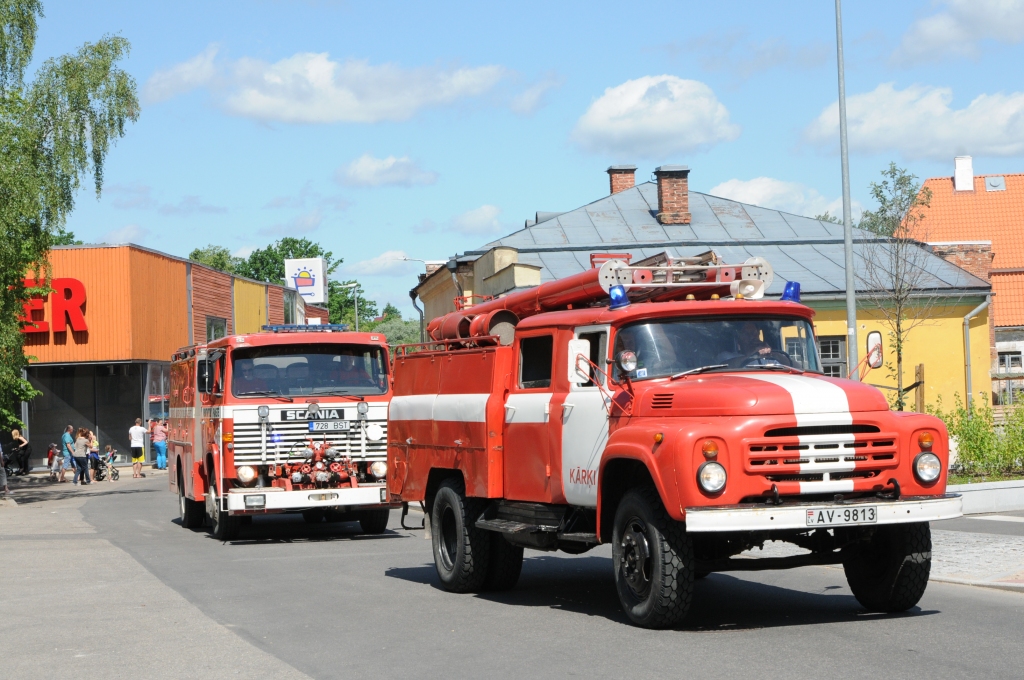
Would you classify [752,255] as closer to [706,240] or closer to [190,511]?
[706,240]

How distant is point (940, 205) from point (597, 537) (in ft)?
208

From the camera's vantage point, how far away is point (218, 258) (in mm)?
132000

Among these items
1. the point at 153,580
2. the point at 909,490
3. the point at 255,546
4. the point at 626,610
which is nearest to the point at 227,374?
the point at 255,546

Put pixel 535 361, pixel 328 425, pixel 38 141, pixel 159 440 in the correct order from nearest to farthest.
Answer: pixel 535 361
pixel 328 425
pixel 38 141
pixel 159 440

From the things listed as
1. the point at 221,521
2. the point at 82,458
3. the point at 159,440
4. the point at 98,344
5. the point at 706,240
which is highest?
the point at 706,240

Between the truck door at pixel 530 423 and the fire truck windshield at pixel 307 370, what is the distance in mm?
7857

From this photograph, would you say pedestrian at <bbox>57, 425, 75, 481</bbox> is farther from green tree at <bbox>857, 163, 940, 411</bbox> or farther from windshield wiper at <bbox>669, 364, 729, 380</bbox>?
windshield wiper at <bbox>669, 364, 729, 380</bbox>

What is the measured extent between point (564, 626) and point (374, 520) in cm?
997

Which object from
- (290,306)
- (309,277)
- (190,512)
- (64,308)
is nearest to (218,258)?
(309,277)

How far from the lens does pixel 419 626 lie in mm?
10211

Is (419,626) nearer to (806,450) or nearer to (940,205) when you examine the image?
(806,450)

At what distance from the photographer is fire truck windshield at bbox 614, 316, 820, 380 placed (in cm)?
1006

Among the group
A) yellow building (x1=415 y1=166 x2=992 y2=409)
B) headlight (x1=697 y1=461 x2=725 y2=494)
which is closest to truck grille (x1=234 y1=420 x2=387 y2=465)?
headlight (x1=697 y1=461 x2=725 y2=494)

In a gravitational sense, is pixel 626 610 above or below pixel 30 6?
below
